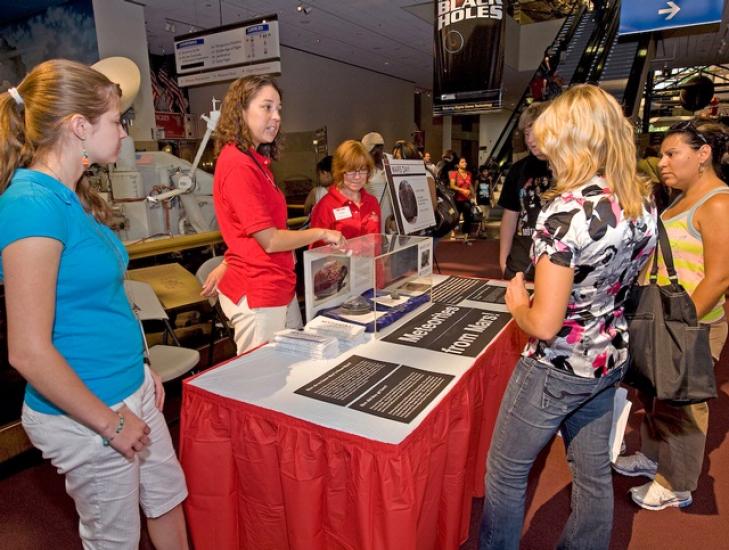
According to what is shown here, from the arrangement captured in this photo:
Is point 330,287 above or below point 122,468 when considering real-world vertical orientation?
above

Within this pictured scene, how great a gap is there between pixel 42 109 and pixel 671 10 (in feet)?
19.2

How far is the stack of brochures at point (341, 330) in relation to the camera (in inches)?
64.8

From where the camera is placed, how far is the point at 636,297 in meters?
1.34

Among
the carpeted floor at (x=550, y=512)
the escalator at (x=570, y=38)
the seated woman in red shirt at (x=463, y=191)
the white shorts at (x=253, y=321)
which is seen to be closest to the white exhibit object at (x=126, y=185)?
the carpeted floor at (x=550, y=512)

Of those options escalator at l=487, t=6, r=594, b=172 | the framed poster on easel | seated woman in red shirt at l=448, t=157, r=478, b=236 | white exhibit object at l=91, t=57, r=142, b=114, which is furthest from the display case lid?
escalator at l=487, t=6, r=594, b=172

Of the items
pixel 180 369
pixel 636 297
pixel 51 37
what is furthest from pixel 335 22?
pixel 636 297

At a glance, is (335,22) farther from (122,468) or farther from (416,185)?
(122,468)

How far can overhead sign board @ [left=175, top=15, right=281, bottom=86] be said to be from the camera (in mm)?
5141

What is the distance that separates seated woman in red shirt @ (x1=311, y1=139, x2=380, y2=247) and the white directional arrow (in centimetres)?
Answer: 426

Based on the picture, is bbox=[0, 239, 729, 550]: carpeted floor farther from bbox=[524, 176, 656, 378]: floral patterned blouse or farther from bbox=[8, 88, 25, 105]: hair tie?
bbox=[8, 88, 25, 105]: hair tie

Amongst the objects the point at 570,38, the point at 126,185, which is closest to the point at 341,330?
the point at 126,185

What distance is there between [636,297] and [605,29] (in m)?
9.63

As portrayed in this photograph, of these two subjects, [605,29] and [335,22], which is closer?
[335,22]

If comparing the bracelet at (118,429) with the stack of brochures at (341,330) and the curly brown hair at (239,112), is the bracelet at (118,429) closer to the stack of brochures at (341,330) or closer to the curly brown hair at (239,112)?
the stack of brochures at (341,330)
